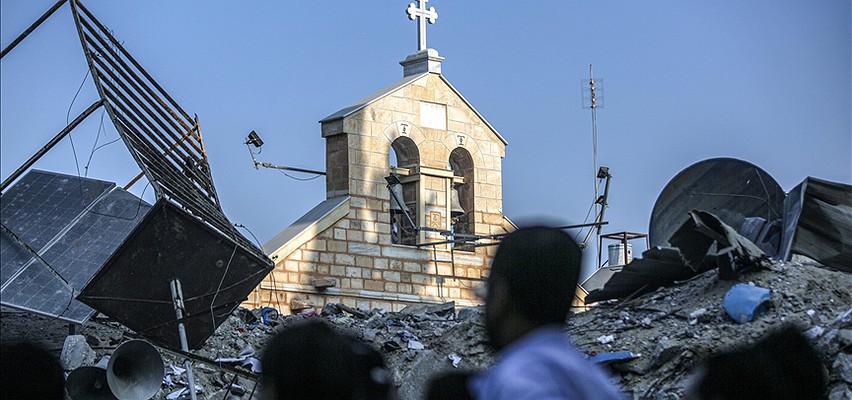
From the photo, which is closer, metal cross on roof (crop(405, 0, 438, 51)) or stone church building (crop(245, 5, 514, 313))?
stone church building (crop(245, 5, 514, 313))

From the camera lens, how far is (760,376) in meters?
4.05

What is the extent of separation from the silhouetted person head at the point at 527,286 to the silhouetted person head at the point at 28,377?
1434mm

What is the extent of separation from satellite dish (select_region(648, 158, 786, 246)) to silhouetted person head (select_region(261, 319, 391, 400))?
11.2 meters

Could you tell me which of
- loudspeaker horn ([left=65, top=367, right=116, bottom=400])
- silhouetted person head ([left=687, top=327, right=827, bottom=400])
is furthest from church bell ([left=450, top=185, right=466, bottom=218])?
silhouetted person head ([left=687, top=327, right=827, bottom=400])

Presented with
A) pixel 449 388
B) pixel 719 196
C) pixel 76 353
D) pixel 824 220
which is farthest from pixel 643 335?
pixel 449 388

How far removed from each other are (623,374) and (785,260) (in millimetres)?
2444

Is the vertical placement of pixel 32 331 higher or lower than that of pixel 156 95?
lower

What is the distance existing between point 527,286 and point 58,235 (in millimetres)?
10779

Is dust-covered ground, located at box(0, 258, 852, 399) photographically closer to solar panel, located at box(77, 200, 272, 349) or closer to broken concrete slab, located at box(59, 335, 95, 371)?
broken concrete slab, located at box(59, 335, 95, 371)

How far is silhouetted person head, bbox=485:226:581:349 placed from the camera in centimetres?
335

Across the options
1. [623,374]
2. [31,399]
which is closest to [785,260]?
[623,374]

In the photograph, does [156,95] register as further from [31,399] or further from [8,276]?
[31,399]

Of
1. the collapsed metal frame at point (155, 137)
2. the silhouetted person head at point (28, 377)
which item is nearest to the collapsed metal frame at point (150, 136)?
the collapsed metal frame at point (155, 137)

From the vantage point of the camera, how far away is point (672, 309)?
12.6m
